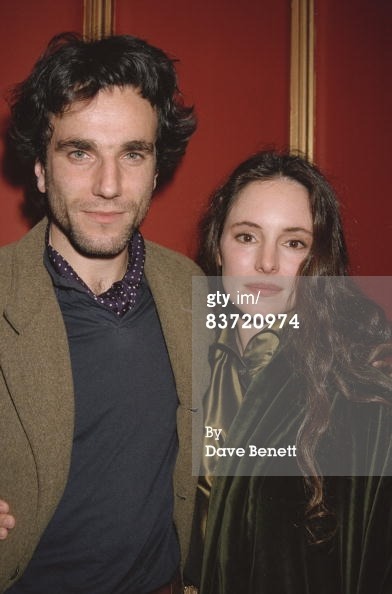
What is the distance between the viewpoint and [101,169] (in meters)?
1.37

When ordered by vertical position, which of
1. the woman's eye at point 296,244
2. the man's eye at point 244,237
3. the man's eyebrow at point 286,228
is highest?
the man's eyebrow at point 286,228

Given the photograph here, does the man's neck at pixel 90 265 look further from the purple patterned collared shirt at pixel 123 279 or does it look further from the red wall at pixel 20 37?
the red wall at pixel 20 37

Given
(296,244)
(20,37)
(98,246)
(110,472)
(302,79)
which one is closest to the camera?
(110,472)

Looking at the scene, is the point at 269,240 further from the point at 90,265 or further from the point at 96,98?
the point at 96,98

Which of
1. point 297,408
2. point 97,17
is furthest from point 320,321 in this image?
point 97,17

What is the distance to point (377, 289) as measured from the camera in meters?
2.07

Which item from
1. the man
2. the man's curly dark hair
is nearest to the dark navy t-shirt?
the man

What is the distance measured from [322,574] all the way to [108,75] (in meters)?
1.47

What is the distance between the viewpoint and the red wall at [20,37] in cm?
164

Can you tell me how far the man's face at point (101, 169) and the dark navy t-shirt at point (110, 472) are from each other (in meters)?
0.18

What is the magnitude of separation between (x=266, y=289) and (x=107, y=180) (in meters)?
0.56

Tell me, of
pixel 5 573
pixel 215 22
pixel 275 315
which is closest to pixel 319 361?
pixel 275 315

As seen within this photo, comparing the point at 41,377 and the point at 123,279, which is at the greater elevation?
the point at 123,279

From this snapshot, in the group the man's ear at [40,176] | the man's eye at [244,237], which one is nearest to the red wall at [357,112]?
the man's eye at [244,237]
